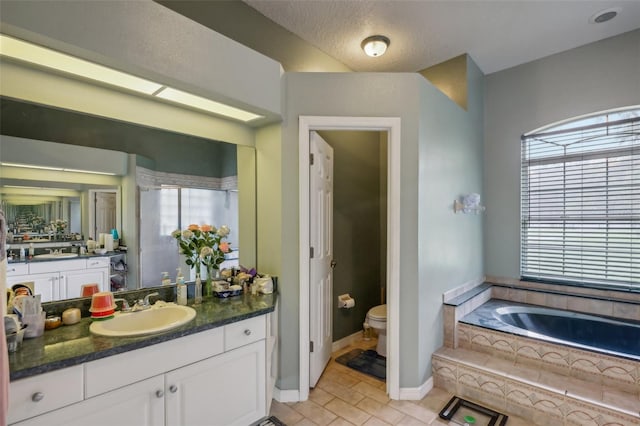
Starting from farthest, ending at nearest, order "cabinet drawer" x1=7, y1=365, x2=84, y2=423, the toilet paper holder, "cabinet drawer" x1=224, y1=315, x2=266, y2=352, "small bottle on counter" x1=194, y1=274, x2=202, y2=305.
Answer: the toilet paper holder → "small bottle on counter" x1=194, y1=274, x2=202, y2=305 → "cabinet drawer" x1=224, y1=315, x2=266, y2=352 → "cabinet drawer" x1=7, y1=365, x2=84, y2=423

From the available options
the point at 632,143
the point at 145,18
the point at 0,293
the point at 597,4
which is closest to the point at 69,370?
the point at 0,293

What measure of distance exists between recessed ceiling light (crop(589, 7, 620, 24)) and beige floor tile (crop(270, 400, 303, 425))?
3.89 meters

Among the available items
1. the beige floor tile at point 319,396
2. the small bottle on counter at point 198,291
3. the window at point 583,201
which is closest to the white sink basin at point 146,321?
the small bottle on counter at point 198,291

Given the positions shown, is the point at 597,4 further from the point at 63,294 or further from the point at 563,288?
the point at 63,294

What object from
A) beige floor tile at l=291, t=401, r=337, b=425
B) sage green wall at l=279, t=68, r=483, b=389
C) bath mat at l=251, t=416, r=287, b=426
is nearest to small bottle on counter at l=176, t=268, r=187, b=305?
sage green wall at l=279, t=68, r=483, b=389

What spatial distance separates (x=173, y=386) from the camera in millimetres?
1566

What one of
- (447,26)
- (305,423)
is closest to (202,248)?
(305,423)

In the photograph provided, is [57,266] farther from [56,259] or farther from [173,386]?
[173,386]

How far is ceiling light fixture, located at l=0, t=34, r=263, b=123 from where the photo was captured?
1.38 meters

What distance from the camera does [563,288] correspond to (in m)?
3.17

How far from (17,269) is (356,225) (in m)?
2.71

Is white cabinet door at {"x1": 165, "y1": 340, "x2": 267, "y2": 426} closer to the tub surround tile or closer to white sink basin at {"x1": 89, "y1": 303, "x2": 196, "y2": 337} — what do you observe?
white sink basin at {"x1": 89, "y1": 303, "x2": 196, "y2": 337}

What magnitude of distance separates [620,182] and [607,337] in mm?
1391

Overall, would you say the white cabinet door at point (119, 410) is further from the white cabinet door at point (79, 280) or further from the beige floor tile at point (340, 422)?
the beige floor tile at point (340, 422)
